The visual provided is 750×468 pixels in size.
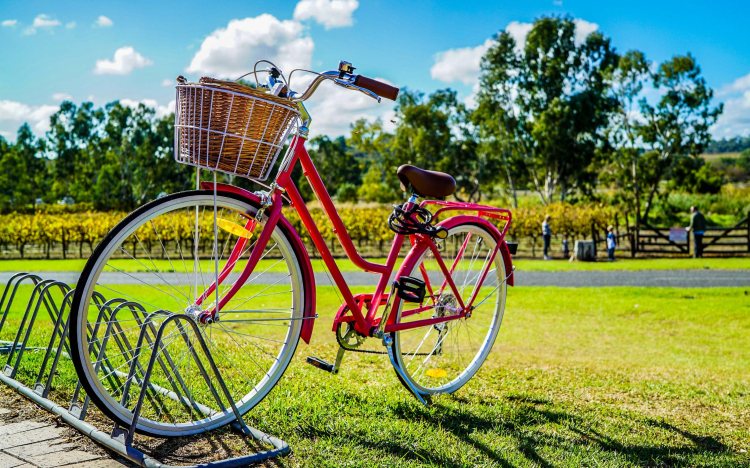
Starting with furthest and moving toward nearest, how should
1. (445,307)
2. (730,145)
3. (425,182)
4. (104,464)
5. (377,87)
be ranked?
(730,145)
(445,307)
(425,182)
(377,87)
(104,464)

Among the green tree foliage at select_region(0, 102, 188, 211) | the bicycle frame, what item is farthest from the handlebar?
the green tree foliage at select_region(0, 102, 188, 211)

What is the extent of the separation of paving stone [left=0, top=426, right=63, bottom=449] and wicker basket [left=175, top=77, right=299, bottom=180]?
1.48 metres

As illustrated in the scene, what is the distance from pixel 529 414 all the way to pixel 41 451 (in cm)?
263

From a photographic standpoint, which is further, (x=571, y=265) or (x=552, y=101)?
(x=552, y=101)

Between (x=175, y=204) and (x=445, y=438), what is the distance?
1768 mm

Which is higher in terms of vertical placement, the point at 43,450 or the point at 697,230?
the point at 697,230

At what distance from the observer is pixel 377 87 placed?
124 inches

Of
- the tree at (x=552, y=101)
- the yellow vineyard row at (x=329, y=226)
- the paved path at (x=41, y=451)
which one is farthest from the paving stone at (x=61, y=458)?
the tree at (x=552, y=101)

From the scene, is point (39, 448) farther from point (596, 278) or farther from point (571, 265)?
point (571, 265)

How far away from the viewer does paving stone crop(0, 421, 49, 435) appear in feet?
9.78

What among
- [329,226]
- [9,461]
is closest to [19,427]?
[9,461]

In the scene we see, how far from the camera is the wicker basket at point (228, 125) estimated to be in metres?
2.58

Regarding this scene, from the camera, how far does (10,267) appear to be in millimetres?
18844

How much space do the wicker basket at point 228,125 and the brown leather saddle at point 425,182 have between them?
37.0 inches
